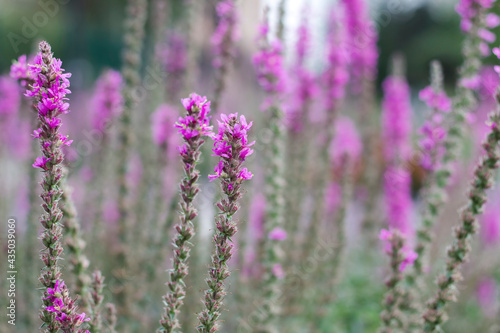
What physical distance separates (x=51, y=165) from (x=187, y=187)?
0.49 meters

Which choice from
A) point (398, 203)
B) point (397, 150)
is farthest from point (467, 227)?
point (397, 150)

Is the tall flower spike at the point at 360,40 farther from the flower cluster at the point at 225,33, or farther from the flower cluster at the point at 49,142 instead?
the flower cluster at the point at 49,142

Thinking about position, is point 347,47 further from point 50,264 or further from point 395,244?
point 50,264

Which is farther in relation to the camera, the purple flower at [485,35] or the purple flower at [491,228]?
the purple flower at [491,228]

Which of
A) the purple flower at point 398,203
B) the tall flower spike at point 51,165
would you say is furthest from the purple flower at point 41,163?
the purple flower at point 398,203

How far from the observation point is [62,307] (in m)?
1.58

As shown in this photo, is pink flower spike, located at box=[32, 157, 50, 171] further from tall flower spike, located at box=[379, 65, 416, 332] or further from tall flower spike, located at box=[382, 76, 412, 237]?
tall flower spike, located at box=[382, 76, 412, 237]

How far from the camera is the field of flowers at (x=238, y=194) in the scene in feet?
5.52

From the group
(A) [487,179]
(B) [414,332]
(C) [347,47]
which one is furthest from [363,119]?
(A) [487,179]

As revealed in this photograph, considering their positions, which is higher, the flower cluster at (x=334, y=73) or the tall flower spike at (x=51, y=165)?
the flower cluster at (x=334, y=73)

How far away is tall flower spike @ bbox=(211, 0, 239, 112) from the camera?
11.0 ft

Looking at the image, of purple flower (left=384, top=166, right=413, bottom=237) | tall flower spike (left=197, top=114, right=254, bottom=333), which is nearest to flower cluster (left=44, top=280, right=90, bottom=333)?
tall flower spike (left=197, top=114, right=254, bottom=333)

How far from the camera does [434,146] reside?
315cm

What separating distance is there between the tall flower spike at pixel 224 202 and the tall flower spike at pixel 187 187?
8 centimetres
